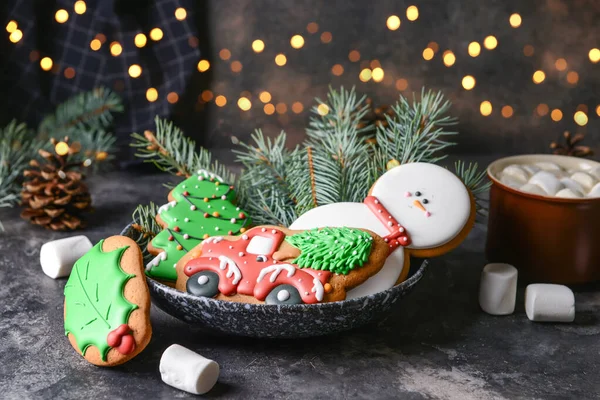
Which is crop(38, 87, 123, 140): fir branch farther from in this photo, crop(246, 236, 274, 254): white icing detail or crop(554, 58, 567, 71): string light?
crop(554, 58, 567, 71): string light

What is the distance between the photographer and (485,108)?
1.72 m

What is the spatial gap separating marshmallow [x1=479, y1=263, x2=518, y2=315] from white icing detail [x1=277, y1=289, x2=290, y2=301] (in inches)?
13.1

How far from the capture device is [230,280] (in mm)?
825

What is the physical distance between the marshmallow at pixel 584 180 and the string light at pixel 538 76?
673mm

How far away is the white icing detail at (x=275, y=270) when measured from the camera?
825 millimetres

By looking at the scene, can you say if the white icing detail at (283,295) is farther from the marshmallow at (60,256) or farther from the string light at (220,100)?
the string light at (220,100)

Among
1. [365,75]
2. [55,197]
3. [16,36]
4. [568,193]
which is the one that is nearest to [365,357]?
[568,193]

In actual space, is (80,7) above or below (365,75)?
above

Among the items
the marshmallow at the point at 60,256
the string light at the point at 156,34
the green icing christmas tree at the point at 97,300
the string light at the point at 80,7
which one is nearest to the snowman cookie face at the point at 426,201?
the green icing christmas tree at the point at 97,300

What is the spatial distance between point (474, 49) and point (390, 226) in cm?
92

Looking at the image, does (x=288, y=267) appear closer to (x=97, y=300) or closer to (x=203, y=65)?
(x=97, y=300)

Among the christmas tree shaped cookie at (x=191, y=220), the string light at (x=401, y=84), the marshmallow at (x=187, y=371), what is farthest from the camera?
the string light at (x=401, y=84)

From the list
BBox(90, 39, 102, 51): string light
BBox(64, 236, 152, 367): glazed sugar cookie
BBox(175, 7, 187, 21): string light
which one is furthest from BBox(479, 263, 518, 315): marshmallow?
BBox(90, 39, 102, 51): string light

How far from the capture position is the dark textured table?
816mm
